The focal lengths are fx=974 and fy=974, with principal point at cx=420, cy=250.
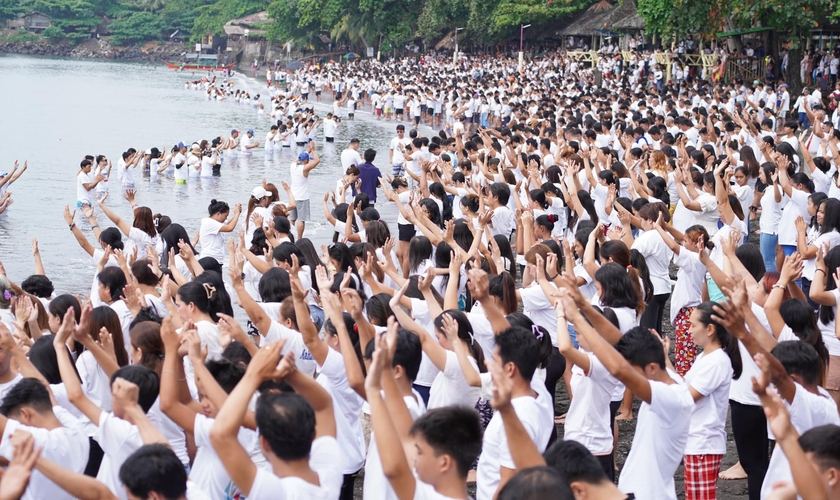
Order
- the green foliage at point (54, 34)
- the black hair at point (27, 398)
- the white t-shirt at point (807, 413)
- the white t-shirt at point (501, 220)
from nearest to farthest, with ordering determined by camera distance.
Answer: the black hair at point (27, 398) → the white t-shirt at point (807, 413) → the white t-shirt at point (501, 220) → the green foliage at point (54, 34)

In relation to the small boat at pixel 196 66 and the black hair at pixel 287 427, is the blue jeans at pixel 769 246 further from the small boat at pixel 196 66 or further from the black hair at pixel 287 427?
the small boat at pixel 196 66

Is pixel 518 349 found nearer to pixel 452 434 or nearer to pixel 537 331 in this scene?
pixel 452 434

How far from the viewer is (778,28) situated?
2348 centimetres

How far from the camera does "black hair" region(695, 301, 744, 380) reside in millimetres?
4945

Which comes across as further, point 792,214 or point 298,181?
point 298,181

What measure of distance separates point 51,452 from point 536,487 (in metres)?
2.13

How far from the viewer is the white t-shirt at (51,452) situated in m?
4.03

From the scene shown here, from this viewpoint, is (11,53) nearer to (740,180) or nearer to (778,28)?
(778,28)

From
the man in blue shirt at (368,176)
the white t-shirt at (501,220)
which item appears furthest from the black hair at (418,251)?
the man in blue shirt at (368,176)

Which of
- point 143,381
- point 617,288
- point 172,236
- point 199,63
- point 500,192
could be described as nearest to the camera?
point 143,381

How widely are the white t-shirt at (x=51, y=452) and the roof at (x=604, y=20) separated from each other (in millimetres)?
32468

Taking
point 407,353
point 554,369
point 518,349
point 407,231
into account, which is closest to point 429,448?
point 518,349

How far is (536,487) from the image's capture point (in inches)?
119

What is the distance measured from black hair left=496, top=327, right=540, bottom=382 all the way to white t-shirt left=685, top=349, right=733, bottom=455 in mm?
1123
